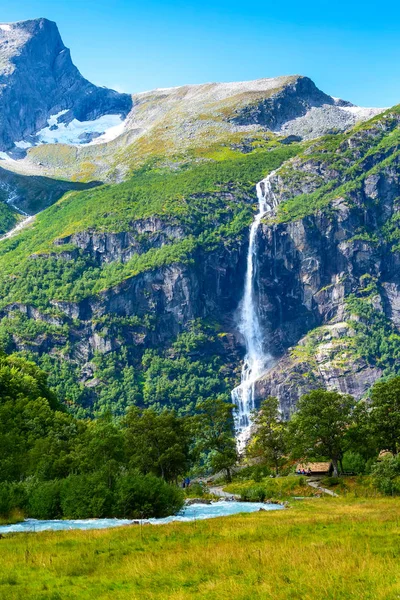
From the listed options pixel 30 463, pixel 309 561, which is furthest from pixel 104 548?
pixel 30 463

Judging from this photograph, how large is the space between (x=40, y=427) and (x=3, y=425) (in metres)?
6.54

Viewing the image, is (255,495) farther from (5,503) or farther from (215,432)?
(215,432)

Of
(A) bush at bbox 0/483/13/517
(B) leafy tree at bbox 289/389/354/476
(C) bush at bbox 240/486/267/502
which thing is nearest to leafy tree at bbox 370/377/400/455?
(B) leafy tree at bbox 289/389/354/476

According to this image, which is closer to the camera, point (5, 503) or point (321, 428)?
point (5, 503)

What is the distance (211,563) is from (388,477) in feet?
148

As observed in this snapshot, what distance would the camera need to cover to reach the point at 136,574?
18938 millimetres

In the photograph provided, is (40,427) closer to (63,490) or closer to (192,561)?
(63,490)

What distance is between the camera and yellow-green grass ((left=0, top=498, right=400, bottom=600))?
1552 centimetres

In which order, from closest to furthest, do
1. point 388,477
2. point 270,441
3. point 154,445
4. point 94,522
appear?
point 94,522, point 388,477, point 154,445, point 270,441

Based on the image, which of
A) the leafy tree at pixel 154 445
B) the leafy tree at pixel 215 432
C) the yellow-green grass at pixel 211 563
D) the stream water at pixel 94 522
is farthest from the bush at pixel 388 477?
the leafy tree at pixel 215 432

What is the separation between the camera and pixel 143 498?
46.3m

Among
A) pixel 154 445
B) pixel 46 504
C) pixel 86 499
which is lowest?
pixel 154 445

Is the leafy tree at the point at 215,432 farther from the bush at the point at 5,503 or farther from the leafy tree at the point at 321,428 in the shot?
the bush at the point at 5,503

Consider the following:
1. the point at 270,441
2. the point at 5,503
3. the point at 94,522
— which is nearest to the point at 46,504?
the point at 5,503
